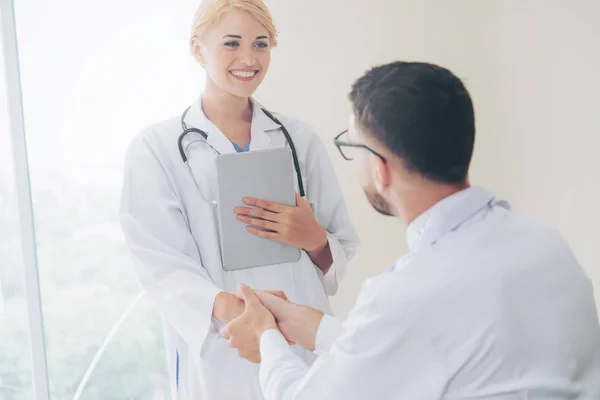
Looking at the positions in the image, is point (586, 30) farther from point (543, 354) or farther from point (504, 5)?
point (543, 354)

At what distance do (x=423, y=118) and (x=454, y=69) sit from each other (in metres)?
1.43

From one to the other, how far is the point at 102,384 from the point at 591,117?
71.9 inches

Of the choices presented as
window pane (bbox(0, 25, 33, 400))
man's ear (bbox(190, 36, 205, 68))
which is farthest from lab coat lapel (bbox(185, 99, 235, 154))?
window pane (bbox(0, 25, 33, 400))

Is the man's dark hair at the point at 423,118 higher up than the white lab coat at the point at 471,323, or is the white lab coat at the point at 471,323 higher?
the man's dark hair at the point at 423,118

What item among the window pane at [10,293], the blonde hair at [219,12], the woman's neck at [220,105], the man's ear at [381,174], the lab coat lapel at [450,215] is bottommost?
the window pane at [10,293]

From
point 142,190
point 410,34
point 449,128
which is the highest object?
point 410,34

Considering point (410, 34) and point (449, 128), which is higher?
point (410, 34)

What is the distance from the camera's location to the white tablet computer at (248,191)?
1.52 meters

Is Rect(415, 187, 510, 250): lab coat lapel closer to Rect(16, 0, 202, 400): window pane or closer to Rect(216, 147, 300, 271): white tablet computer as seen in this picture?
Rect(216, 147, 300, 271): white tablet computer

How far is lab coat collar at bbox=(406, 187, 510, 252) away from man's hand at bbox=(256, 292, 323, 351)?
0.42 m

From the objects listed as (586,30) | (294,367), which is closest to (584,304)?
(294,367)

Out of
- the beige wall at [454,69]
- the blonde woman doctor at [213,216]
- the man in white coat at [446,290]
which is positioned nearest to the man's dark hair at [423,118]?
the man in white coat at [446,290]

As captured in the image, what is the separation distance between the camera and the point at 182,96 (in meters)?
2.31

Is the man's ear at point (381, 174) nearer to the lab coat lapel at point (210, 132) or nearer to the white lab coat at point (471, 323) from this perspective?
the white lab coat at point (471, 323)
